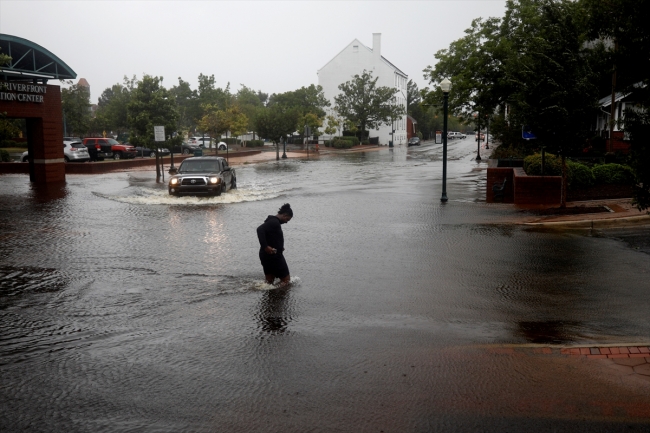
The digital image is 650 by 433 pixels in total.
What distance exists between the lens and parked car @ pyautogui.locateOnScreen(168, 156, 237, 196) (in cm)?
2242

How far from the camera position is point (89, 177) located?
3338 centimetres

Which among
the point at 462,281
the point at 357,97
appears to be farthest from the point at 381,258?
the point at 357,97

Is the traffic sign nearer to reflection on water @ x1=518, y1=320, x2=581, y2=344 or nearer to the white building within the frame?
reflection on water @ x1=518, y1=320, x2=581, y2=344

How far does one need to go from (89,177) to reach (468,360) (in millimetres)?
30318

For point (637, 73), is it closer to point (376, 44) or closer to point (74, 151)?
point (74, 151)

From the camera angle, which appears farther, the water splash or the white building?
the white building

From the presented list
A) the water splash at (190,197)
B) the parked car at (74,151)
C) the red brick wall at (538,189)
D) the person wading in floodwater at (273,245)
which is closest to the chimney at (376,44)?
the parked car at (74,151)

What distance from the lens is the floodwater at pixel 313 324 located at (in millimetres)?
5488

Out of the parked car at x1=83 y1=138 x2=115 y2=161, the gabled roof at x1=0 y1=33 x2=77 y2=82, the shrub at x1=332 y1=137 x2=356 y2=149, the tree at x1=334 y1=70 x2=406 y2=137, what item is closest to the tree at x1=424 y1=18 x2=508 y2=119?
the gabled roof at x1=0 y1=33 x2=77 y2=82

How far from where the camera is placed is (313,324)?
8.07 meters

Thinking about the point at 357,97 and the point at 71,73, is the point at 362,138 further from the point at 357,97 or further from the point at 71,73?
the point at 71,73

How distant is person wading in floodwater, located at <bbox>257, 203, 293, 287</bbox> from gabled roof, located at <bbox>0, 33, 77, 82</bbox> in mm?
21938

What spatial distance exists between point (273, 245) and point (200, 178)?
13.3m

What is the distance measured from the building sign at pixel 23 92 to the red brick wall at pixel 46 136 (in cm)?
40
